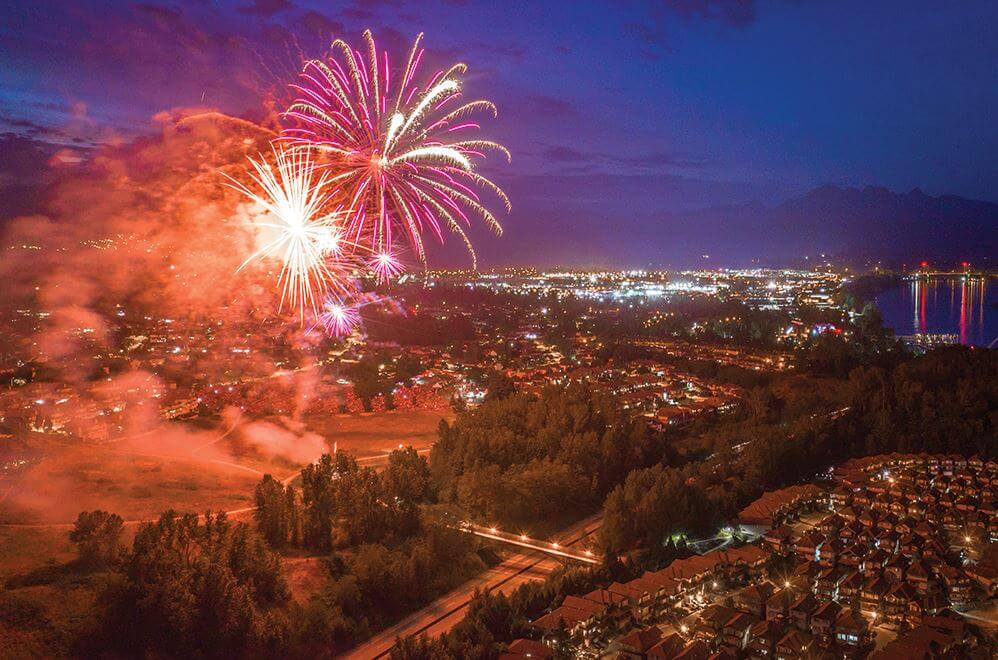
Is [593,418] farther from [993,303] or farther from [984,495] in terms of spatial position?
[993,303]

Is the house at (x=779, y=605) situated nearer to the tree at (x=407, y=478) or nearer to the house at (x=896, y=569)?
the house at (x=896, y=569)

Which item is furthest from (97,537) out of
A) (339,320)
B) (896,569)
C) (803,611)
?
(339,320)

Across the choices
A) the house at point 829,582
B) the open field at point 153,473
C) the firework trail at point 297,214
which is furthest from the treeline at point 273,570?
the house at point 829,582

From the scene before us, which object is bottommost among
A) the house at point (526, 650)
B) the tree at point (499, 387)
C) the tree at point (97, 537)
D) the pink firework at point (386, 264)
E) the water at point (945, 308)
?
the house at point (526, 650)

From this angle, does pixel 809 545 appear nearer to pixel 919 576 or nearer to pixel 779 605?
pixel 919 576

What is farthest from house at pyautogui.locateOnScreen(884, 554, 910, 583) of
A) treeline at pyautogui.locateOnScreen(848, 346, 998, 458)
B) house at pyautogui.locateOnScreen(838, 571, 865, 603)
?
treeline at pyautogui.locateOnScreen(848, 346, 998, 458)

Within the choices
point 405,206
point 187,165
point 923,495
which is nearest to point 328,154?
point 405,206
